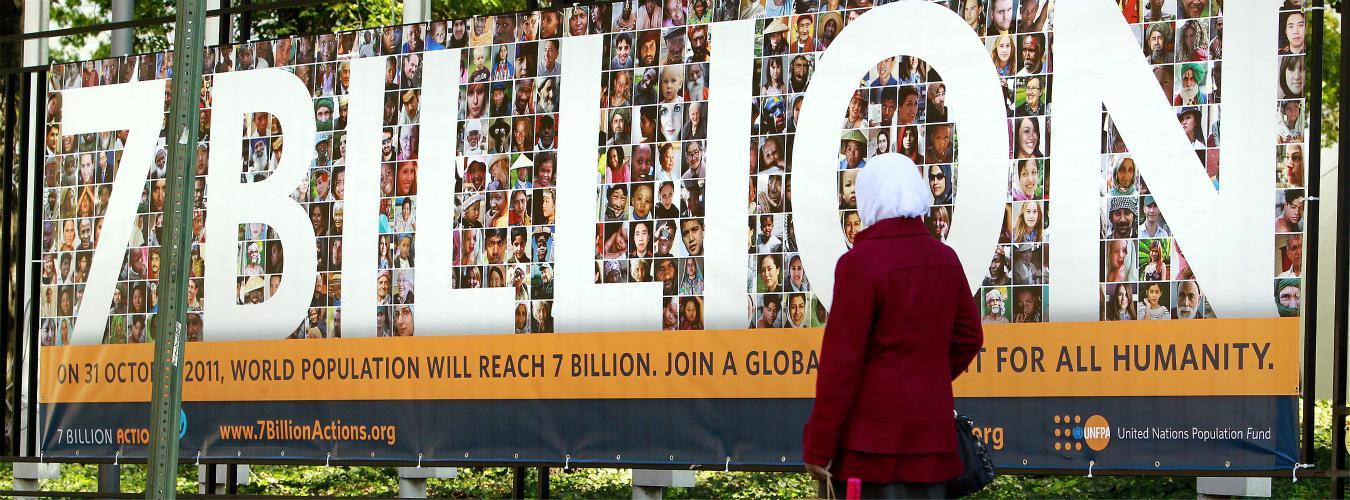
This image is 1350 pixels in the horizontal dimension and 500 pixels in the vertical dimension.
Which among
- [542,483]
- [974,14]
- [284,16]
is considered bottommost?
[542,483]

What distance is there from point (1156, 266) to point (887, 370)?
73.7 inches

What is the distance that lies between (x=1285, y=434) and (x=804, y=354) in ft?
5.81

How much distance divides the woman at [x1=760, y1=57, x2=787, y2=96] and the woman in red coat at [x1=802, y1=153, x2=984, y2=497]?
218cm

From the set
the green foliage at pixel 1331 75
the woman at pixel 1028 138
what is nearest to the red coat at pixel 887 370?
the woman at pixel 1028 138

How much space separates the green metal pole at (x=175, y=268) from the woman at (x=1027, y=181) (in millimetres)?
2891

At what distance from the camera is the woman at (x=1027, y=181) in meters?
6.00

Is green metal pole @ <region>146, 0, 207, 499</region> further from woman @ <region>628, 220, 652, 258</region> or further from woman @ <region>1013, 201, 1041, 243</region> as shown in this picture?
woman @ <region>1013, 201, 1041, 243</region>

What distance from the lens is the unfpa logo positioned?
230 inches

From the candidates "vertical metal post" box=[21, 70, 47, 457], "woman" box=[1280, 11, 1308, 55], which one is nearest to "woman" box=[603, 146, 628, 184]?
"woman" box=[1280, 11, 1308, 55]

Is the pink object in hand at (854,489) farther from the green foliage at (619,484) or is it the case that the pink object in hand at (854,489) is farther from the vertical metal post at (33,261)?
the green foliage at (619,484)

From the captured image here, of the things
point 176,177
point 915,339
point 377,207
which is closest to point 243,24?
point 377,207

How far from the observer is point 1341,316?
18.5 feet

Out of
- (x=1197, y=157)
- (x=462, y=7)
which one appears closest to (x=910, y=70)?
(x=1197, y=157)

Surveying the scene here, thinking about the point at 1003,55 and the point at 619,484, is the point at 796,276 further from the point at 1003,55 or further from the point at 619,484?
the point at 619,484
